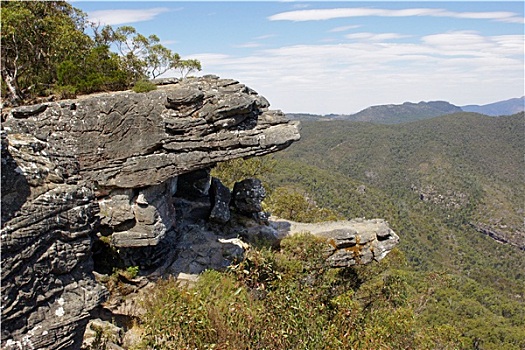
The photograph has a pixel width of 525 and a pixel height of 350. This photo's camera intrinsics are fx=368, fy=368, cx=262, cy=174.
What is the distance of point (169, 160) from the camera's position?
1594cm

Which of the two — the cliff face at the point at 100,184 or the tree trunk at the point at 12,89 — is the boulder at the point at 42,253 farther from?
the tree trunk at the point at 12,89

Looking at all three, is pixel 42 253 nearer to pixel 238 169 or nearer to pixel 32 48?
pixel 32 48

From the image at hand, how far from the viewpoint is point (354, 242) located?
71.2ft

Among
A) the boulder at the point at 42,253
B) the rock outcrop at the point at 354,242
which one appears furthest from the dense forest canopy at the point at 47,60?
the rock outcrop at the point at 354,242

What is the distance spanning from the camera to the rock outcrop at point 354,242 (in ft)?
69.9

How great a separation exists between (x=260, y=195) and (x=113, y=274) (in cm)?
991

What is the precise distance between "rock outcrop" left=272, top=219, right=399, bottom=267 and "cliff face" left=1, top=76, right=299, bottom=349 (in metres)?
5.91

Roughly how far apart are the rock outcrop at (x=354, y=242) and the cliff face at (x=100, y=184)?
5.91 meters

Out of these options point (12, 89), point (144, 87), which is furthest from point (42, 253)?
point (12, 89)

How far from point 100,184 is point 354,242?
1422 cm

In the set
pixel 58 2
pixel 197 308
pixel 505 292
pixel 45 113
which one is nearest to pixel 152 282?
pixel 45 113

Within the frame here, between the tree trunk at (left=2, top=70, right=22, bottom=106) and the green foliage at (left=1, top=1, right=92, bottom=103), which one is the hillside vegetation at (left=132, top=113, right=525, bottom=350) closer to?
the tree trunk at (left=2, top=70, right=22, bottom=106)

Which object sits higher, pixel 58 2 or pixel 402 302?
pixel 58 2

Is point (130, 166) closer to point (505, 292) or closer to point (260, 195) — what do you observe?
point (260, 195)
